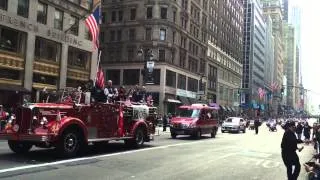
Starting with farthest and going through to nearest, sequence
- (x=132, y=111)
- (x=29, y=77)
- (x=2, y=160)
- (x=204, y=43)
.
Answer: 1. (x=204, y=43)
2. (x=29, y=77)
3. (x=132, y=111)
4. (x=2, y=160)

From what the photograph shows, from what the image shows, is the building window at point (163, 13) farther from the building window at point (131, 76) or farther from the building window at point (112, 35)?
the building window at point (131, 76)

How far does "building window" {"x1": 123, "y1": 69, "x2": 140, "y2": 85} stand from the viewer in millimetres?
75812

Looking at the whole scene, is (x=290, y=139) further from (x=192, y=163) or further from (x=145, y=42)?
(x=145, y=42)

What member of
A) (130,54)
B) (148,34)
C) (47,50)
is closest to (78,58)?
(47,50)

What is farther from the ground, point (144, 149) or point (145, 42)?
point (145, 42)

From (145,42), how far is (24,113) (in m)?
60.5

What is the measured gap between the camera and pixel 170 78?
76.7 metres

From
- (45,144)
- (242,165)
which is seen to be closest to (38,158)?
(45,144)

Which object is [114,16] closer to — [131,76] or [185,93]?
[131,76]

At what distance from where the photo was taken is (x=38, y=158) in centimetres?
1583

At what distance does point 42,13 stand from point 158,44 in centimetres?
3211

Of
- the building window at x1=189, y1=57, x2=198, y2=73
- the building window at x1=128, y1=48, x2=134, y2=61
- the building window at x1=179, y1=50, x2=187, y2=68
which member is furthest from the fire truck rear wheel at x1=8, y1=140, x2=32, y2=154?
the building window at x1=189, y1=57, x2=198, y2=73

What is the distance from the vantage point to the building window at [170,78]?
75.3 m

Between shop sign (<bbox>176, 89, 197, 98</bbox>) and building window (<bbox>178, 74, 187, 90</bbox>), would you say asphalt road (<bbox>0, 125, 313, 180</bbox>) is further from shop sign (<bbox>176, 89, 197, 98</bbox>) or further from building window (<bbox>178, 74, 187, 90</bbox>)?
building window (<bbox>178, 74, 187, 90</bbox>)
